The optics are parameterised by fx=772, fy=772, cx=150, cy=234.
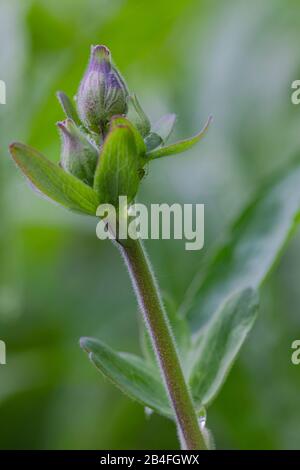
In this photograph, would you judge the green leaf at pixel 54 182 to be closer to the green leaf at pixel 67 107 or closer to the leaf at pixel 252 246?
the green leaf at pixel 67 107

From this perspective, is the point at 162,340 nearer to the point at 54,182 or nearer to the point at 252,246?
the point at 54,182

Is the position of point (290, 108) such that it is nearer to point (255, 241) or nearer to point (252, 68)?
point (252, 68)

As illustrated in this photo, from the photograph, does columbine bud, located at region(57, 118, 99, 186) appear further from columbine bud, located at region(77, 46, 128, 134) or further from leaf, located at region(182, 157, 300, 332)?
leaf, located at region(182, 157, 300, 332)

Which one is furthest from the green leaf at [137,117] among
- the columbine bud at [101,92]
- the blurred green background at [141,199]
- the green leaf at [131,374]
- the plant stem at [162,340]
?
the blurred green background at [141,199]

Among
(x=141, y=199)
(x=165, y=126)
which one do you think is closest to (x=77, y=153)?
(x=165, y=126)

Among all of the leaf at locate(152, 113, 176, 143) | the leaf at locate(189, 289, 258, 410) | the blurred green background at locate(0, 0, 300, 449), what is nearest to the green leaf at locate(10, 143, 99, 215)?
the leaf at locate(152, 113, 176, 143)

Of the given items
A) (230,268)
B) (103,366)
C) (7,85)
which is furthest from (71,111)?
(7,85)
